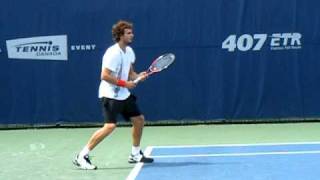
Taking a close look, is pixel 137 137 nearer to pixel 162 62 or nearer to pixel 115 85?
pixel 115 85

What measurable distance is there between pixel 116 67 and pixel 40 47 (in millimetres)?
3966

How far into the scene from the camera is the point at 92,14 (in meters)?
9.96

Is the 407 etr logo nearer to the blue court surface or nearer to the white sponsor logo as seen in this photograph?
the white sponsor logo

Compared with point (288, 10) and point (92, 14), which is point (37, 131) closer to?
point (92, 14)

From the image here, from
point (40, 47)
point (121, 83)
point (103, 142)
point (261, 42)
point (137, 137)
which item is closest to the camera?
point (121, 83)

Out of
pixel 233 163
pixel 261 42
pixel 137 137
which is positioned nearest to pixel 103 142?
pixel 137 137

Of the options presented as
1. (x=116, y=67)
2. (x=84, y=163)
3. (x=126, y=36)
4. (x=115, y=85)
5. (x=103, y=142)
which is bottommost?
(x=103, y=142)

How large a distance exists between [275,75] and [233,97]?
774 millimetres

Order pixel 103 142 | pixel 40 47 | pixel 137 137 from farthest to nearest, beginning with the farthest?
1. pixel 40 47
2. pixel 103 142
3. pixel 137 137

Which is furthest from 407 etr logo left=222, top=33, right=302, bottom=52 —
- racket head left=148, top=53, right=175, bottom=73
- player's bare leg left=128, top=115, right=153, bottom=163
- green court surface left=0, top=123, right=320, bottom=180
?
player's bare leg left=128, top=115, right=153, bottom=163

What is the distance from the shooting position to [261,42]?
9922 mm

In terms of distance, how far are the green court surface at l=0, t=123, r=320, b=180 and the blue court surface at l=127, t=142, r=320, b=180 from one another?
35 centimetres

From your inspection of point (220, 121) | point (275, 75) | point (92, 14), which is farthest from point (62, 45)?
point (275, 75)

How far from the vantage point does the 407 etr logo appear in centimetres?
989
